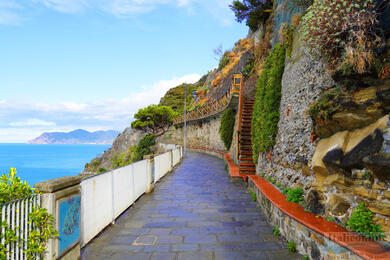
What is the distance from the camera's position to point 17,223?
2.78 m

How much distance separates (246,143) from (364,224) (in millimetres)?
10224

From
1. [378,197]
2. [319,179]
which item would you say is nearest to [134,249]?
[319,179]

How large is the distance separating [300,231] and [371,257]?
1431 millimetres

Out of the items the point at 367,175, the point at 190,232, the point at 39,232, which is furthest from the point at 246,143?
the point at 39,232

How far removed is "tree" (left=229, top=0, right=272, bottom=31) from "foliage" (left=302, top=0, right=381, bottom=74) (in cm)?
1908

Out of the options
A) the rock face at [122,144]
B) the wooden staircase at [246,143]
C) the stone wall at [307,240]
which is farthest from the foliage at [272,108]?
the rock face at [122,144]

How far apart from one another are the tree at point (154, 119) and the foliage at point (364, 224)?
39.8 m

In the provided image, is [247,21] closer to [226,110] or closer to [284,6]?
[226,110]

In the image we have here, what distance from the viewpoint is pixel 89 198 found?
14.7ft

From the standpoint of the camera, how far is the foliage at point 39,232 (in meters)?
2.96

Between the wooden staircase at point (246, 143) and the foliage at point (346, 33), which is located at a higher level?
the foliage at point (346, 33)

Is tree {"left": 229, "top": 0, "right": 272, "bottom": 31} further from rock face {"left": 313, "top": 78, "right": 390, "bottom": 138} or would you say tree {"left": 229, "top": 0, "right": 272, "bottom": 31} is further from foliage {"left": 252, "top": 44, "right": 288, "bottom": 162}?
rock face {"left": 313, "top": 78, "right": 390, "bottom": 138}

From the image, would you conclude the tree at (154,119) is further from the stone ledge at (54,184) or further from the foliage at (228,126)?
the stone ledge at (54,184)

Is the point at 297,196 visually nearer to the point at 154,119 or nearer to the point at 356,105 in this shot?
the point at 356,105
